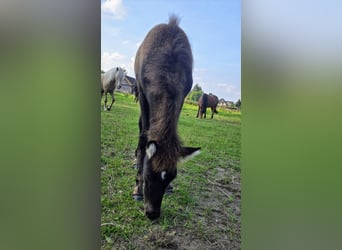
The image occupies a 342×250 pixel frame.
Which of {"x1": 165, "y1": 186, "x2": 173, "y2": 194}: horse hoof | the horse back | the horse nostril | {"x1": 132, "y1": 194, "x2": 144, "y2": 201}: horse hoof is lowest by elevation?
the horse nostril

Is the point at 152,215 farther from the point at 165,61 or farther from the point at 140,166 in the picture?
the point at 165,61

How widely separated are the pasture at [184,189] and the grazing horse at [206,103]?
0.10 feet

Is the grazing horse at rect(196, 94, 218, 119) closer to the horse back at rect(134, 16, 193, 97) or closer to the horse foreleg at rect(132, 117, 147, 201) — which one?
the horse back at rect(134, 16, 193, 97)

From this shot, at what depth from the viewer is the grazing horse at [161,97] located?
141 cm

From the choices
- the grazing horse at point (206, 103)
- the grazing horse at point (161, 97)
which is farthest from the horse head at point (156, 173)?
the grazing horse at point (206, 103)

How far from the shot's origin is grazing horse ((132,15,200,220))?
141 centimetres

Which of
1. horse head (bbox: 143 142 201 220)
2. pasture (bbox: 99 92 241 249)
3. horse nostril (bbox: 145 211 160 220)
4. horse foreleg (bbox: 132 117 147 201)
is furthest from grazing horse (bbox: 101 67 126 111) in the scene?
horse nostril (bbox: 145 211 160 220)

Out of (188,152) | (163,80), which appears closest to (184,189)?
(188,152)

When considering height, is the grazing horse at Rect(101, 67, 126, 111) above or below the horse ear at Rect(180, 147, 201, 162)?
above

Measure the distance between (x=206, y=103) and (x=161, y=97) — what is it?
0.23 metres
